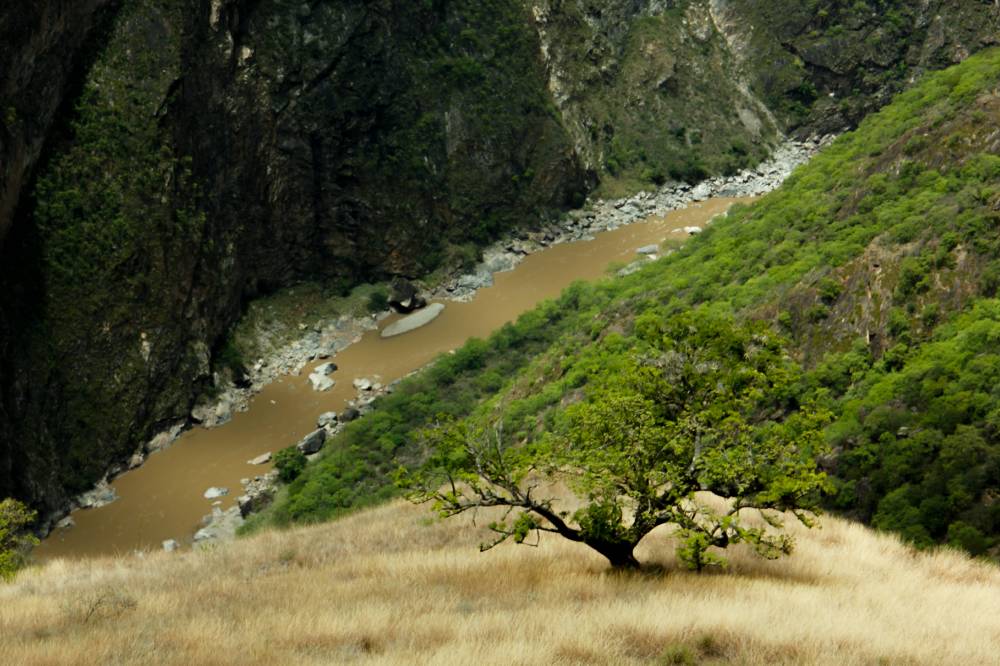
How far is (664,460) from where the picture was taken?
16.5 metres

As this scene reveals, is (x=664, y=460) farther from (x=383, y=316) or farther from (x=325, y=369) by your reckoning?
(x=383, y=316)

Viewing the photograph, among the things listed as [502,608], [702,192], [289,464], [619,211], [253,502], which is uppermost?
[502,608]

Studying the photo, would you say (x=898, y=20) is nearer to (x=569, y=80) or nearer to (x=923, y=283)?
(x=569, y=80)

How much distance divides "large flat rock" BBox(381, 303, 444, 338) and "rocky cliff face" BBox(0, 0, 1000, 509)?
7011 millimetres

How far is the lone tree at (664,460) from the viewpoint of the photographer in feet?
51.1

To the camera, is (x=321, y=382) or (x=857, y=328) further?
(x=321, y=382)

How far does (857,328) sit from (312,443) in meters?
34.9

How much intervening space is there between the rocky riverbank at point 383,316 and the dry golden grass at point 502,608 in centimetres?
3265

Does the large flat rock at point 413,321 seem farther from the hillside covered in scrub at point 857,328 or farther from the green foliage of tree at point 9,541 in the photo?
the green foliage of tree at point 9,541

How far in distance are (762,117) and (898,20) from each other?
2067 cm

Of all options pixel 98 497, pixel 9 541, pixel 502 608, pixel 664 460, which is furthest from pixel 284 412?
pixel 502 608

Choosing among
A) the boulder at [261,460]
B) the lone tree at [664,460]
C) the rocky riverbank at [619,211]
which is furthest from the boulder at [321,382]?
the lone tree at [664,460]

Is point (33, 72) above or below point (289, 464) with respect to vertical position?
above

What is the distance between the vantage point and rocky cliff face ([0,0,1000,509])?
52.2 m
